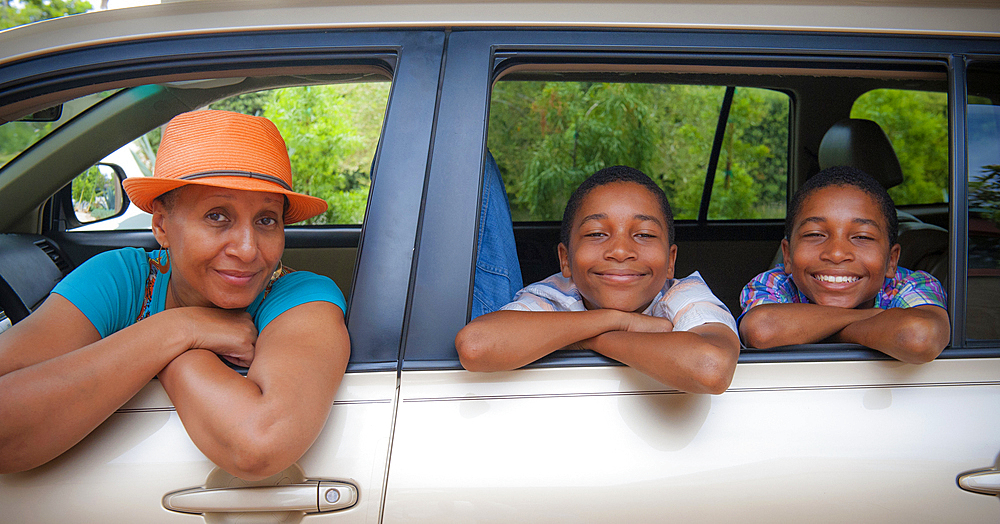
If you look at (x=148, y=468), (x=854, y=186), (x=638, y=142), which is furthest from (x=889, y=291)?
(x=638, y=142)

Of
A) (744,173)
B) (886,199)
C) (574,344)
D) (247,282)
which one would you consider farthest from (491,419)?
(744,173)

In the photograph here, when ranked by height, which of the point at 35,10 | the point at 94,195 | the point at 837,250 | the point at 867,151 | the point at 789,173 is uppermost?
the point at 35,10

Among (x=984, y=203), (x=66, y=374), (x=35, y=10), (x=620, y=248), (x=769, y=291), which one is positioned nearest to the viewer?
(x=66, y=374)

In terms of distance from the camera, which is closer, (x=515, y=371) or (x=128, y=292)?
(x=515, y=371)

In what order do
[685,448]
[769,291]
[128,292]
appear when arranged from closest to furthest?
[685,448], [128,292], [769,291]

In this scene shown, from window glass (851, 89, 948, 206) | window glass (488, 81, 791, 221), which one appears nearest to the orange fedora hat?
window glass (488, 81, 791, 221)

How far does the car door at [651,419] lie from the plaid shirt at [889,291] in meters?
0.37

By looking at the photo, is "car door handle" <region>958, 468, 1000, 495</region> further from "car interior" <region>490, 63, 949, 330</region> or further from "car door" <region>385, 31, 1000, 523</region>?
"car interior" <region>490, 63, 949, 330</region>

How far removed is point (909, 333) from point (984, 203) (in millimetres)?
569

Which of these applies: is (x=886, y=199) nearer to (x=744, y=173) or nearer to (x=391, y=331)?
(x=391, y=331)

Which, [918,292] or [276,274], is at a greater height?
[918,292]

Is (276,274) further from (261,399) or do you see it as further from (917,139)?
(917,139)

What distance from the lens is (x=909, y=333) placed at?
1.24m

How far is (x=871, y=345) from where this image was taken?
1.30 m
